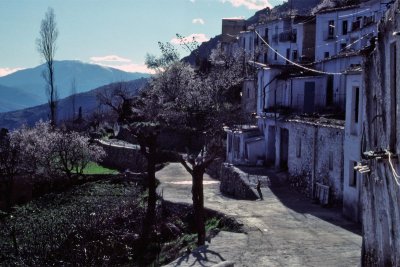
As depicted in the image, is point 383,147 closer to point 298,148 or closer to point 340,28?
point 298,148

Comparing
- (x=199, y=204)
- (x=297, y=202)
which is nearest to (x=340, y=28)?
(x=297, y=202)

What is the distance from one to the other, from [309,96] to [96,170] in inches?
967

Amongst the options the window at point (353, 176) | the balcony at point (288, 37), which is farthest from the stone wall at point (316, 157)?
the balcony at point (288, 37)

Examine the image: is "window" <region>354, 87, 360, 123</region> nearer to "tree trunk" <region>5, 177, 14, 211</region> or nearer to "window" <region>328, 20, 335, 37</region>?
"tree trunk" <region>5, 177, 14, 211</region>

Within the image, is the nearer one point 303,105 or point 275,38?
point 303,105

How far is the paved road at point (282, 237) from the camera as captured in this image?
15031mm

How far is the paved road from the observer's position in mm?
15031

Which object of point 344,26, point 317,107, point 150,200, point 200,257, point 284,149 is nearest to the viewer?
point 200,257

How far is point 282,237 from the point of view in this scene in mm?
17453

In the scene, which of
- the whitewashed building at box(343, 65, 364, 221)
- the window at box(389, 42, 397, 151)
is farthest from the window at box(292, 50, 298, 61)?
the window at box(389, 42, 397, 151)

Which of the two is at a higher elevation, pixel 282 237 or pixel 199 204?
pixel 199 204

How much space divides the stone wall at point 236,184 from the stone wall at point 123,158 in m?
18.7

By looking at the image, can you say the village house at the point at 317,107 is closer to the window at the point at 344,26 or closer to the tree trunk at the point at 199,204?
the window at the point at 344,26

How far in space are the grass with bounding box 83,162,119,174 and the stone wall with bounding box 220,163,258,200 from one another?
19783mm
